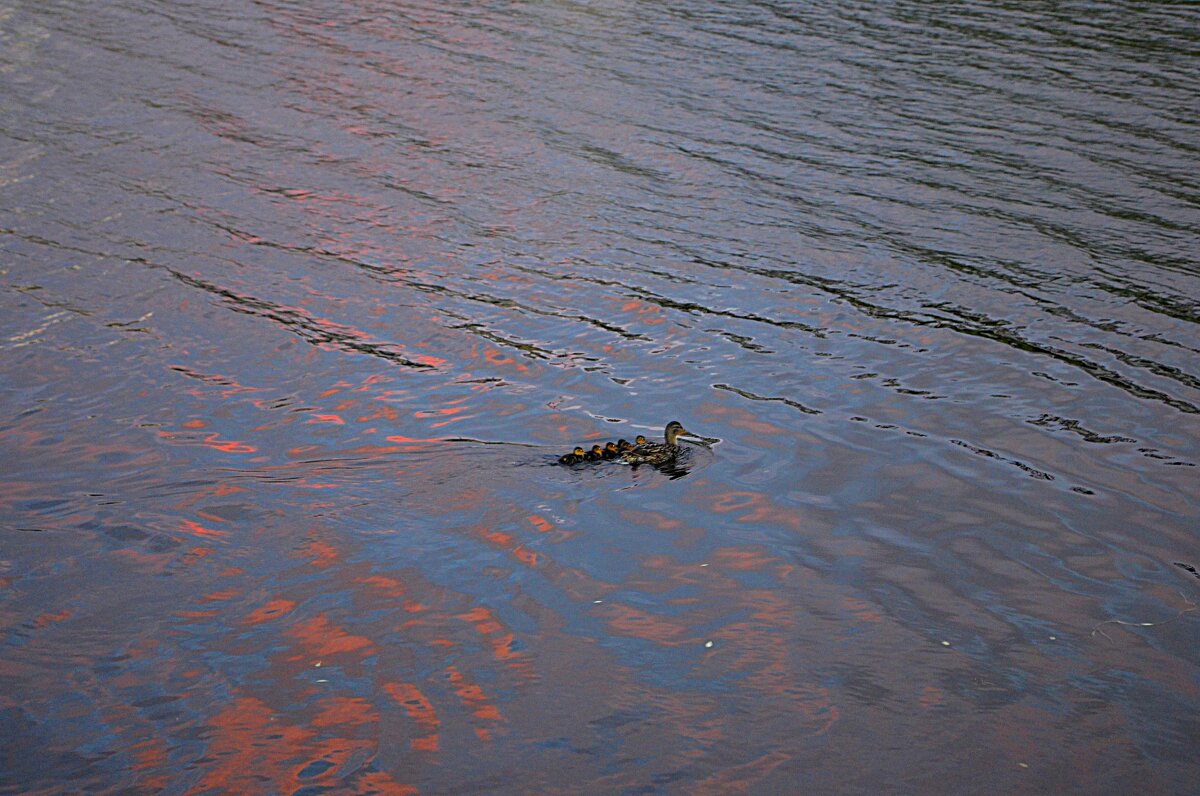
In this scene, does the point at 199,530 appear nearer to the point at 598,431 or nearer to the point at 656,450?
the point at 598,431

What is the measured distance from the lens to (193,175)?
1731 centimetres

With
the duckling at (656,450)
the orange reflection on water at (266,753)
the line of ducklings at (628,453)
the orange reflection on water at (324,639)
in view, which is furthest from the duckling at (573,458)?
the orange reflection on water at (266,753)

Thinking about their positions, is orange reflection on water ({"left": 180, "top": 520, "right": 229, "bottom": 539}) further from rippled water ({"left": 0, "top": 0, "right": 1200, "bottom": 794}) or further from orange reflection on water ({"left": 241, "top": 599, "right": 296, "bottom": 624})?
orange reflection on water ({"left": 241, "top": 599, "right": 296, "bottom": 624})

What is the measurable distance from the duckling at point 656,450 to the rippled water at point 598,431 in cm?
24

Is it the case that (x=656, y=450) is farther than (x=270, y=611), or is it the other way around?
(x=656, y=450)

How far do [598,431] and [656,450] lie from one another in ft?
2.85

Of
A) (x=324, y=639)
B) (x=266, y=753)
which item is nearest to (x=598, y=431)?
(x=324, y=639)

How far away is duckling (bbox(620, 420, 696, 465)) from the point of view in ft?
33.3

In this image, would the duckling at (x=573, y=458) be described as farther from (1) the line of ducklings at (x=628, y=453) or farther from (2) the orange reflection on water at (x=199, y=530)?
(2) the orange reflection on water at (x=199, y=530)

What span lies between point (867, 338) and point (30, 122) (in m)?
14.1

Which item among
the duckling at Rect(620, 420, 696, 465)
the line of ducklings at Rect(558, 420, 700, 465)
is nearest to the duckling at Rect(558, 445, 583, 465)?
the line of ducklings at Rect(558, 420, 700, 465)

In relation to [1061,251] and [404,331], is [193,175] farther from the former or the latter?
[1061,251]

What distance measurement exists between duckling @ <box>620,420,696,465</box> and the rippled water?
0.80 ft

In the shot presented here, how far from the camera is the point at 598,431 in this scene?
431 inches
